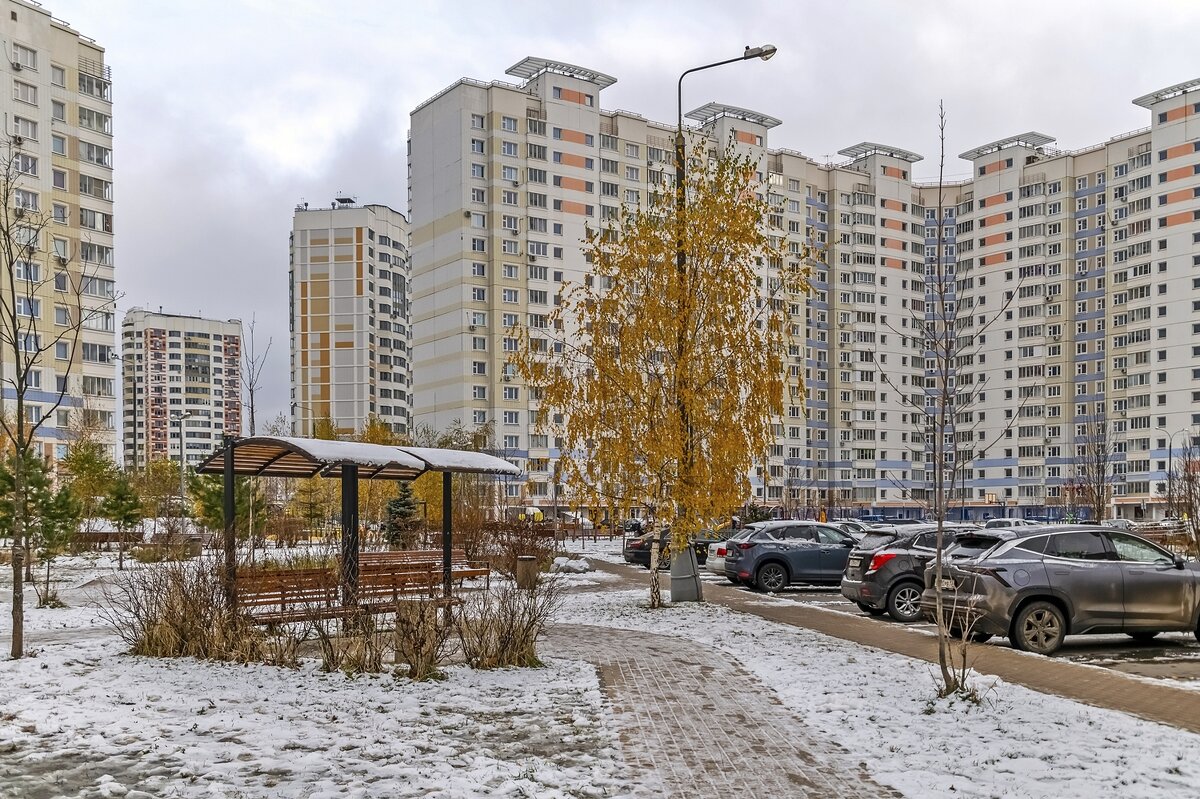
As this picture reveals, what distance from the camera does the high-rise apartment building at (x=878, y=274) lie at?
84.1m

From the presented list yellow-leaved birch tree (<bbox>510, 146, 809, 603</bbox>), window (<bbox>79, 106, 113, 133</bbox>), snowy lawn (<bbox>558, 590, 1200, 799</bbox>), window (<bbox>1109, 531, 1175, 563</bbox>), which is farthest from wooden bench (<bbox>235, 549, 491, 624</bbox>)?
window (<bbox>79, 106, 113, 133</bbox>)

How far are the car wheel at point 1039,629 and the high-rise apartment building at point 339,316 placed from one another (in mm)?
111290

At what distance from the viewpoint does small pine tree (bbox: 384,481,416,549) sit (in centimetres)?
2969

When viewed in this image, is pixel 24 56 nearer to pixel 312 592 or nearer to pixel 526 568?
pixel 526 568

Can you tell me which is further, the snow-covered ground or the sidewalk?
the sidewalk

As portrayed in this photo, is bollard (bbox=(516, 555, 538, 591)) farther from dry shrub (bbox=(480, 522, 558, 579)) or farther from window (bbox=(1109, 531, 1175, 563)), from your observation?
window (bbox=(1109, 531, 1175, 563))

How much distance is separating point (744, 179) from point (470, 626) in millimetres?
11302

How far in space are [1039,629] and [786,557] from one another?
10190 millimetres

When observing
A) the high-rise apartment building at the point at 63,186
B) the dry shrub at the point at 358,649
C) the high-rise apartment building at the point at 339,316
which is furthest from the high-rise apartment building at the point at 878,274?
the dry shrub at the point at 358,649

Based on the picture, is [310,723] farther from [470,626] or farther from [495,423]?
[495,423]

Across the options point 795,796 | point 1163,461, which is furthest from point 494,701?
point 1163,461

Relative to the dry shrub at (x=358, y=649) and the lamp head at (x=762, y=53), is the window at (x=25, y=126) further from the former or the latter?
the dry shrub at (x=358, y=649)

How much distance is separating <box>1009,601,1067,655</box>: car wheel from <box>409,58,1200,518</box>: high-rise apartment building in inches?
2444

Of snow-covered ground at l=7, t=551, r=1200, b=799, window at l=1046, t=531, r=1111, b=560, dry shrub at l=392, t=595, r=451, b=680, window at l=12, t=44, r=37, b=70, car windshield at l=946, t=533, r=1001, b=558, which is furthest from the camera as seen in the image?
window at l=12, t=44, r=37, b=70
